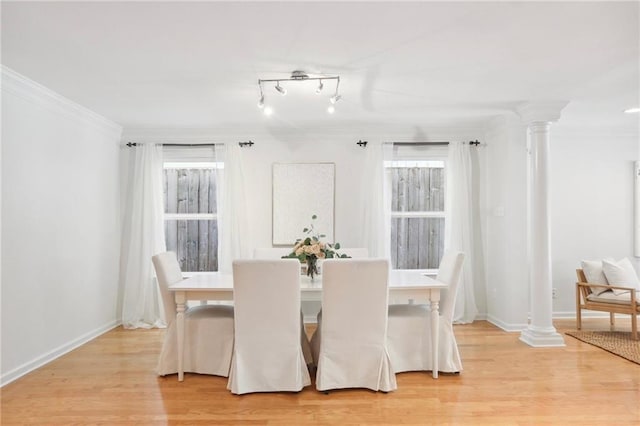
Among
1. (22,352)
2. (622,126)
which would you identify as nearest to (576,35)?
(622,126)

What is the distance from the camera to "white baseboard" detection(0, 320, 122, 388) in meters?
3.31

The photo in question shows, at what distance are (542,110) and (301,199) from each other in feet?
9.34

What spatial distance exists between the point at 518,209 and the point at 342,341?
293 centimetres

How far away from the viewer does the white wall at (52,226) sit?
3.36 meters

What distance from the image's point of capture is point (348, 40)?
2719mm

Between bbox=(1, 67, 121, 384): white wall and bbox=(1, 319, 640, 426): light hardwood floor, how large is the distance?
1.25 ft

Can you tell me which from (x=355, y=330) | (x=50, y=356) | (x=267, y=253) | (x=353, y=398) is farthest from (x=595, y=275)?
A: (x=50, y=356)

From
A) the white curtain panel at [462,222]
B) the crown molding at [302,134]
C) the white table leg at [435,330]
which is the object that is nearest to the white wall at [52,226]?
the crown molding at [302,134]

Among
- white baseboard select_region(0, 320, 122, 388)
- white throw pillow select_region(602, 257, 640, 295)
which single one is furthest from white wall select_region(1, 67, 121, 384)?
white throw pillow select_region(602, 257, 640, 295)

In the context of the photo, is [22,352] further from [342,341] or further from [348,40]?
[348,40]

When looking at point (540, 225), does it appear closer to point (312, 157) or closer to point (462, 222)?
point (462, 222)

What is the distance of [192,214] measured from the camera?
216 inches

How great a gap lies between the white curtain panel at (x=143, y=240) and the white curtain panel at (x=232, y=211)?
2.41ft

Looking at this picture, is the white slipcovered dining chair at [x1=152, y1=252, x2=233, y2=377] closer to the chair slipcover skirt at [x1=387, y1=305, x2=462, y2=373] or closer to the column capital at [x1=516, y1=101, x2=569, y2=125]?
the chair slipcover skirt at [x1=387, y1=305, x2=462, y2=373]
